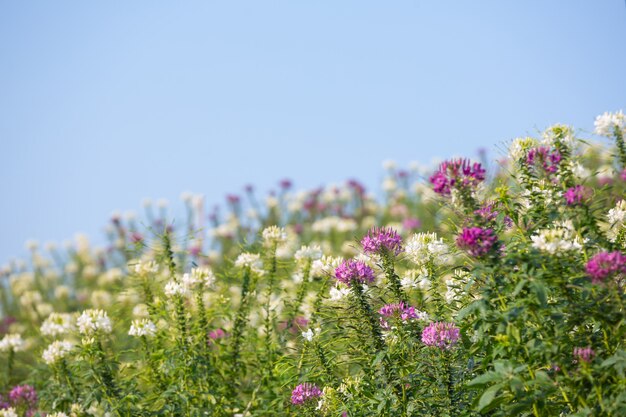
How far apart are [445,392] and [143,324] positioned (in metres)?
1.83

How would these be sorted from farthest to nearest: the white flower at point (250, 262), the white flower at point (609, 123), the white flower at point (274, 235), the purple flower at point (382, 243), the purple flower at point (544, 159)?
the white flower at point (274, 235) → the white flower at point (250, 262) → the white flower at point (609, 123) → the purple flower at point (382, 243) → the purple flower at point (544, 159)

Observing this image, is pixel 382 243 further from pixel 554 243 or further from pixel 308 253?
pixel 308 253

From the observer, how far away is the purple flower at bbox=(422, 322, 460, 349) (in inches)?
108

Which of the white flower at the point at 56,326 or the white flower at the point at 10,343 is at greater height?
the white flower at the point at 56,326

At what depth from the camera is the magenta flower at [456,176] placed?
2443mm

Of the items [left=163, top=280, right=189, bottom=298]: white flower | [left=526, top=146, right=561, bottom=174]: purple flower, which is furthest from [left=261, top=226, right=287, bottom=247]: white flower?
[left=526, top=146, right=561, bottom=174]: purple flower

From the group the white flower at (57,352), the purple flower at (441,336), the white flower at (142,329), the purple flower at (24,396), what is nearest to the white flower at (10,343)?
the purple flower at (24,396)

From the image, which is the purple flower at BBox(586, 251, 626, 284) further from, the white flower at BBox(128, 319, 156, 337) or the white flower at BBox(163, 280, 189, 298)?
the white flower at BBox(128, 319, 156, 337)

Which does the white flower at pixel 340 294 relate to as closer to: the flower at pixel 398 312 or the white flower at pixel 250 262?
the flower at pixel 398 312

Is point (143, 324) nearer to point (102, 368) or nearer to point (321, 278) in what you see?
point (102, 368)

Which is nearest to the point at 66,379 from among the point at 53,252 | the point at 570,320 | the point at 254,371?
the point at 254,371

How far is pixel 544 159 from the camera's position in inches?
106

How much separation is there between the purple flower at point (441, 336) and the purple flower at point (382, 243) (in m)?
0.39

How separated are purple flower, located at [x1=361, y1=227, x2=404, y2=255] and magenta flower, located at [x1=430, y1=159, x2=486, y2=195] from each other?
1.78 ft
